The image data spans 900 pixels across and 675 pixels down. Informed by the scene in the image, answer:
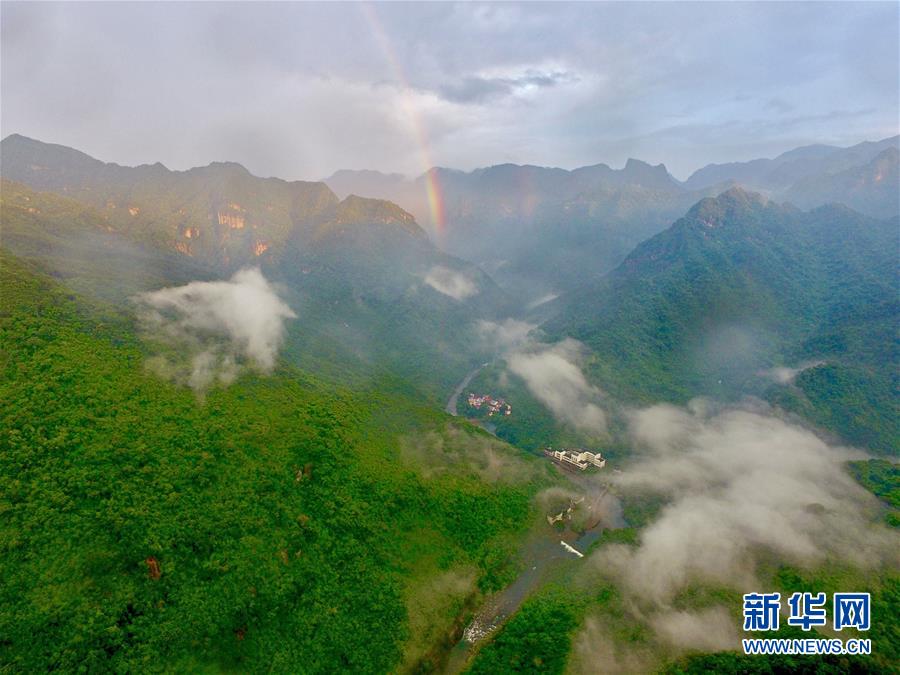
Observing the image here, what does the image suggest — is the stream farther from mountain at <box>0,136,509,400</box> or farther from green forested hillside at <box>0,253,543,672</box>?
mountain at <box>0,136,509,400</box>

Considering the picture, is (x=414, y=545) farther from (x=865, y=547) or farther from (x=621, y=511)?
(x=865, y=547)

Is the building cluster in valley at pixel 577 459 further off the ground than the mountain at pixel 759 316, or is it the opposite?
the mountain at pixel 759 316

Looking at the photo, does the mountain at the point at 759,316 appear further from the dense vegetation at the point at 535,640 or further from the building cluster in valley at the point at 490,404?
the dense vegetation at the point at 535,640

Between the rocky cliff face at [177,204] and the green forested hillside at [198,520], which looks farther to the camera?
the rocky cliff face at [177,204]

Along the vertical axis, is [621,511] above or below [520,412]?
Answer: below

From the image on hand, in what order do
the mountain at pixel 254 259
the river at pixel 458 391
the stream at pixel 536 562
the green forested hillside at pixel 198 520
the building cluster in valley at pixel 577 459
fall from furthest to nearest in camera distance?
the river at pixel 458 391
the mountain at pixel 254 259
the building cluster in valley at pixel 577 459
the stream at pixel 536 562
the green forested hillside at pixel 198 520

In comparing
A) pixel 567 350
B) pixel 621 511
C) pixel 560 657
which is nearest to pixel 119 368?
pixel 560 657

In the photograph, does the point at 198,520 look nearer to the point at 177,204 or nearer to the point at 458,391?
the point at 458,391

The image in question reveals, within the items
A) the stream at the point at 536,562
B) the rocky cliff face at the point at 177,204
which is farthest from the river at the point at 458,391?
the rocky cliff face at the point at 177,204
